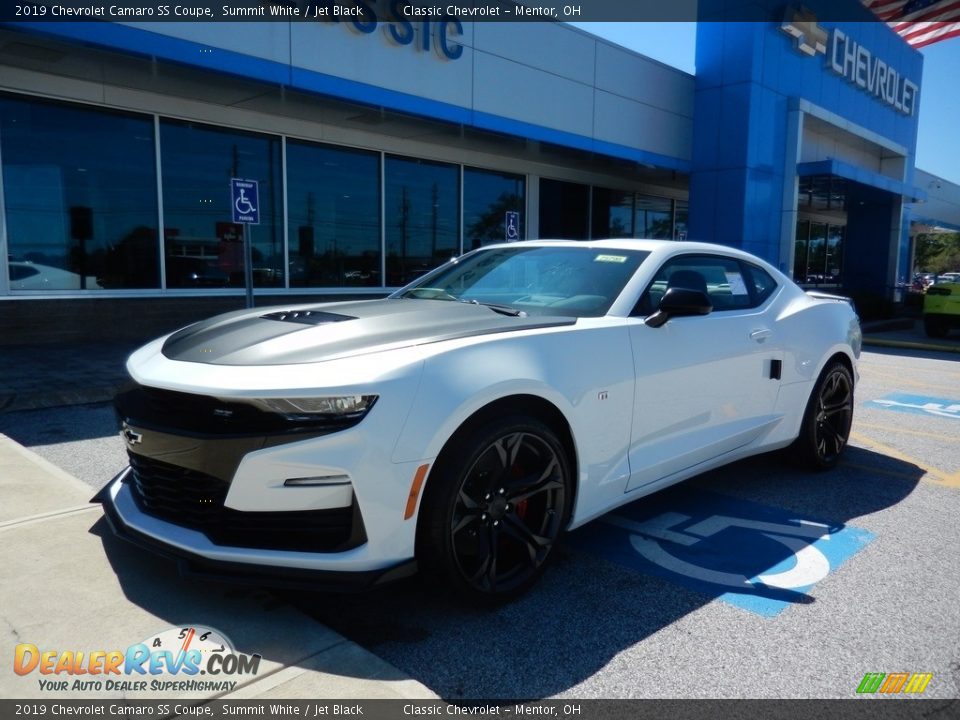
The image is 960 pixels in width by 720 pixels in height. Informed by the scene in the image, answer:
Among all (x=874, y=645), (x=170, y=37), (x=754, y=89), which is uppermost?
(x=754, y=89)

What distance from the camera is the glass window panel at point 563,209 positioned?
58.3ft

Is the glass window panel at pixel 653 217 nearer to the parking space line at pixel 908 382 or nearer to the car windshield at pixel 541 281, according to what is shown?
the parking space line at pixel 908 382

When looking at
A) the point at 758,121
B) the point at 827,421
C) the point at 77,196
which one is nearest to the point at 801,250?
the point at 758,121

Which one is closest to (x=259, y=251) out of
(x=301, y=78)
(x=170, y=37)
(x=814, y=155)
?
(x=301, y=78)

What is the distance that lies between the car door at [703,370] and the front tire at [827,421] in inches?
22.8

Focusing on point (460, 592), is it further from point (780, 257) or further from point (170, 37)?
point (780, 257)

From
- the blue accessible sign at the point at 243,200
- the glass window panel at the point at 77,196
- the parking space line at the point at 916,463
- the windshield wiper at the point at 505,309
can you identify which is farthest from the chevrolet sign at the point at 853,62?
the windshield wiper at the point at 505,309

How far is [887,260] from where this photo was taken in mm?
24312

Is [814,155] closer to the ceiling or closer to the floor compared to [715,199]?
Answer: closer to the ceiling

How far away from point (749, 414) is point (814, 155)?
20293 mm

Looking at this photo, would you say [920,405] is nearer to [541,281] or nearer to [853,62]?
[541,281]

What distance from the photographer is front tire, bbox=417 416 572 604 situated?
103 inches

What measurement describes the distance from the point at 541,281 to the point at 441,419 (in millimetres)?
1490

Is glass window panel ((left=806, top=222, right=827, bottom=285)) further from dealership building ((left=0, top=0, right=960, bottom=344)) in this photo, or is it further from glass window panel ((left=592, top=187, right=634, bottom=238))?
glass window panel ((left=592, top=187, right=634, bottom=238))
